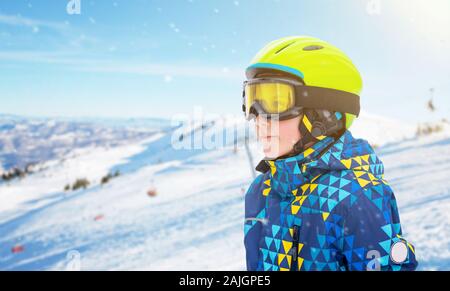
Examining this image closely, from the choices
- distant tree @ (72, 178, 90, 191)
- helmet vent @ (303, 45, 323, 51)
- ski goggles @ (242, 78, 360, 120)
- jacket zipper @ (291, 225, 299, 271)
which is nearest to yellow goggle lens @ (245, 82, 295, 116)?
ski goggles @ (242, 78, 360, 120)

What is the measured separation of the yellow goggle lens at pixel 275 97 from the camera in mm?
1617

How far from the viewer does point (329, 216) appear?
4.53 feet

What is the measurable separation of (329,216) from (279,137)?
16.8 inches

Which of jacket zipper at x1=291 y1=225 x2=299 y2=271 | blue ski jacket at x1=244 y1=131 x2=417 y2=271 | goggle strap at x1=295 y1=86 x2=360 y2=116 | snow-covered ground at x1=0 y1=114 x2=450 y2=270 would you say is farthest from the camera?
snow-covered ground at x1=0 y1=114 x2=450 y2=270

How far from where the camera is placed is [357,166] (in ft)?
4.70

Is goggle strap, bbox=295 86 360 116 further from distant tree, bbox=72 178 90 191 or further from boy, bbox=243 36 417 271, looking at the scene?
distant tree, bbox=72 178 90 191

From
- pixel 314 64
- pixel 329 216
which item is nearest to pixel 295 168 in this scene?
pixel 329 216

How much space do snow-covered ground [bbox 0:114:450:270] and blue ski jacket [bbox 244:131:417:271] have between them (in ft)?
4.14

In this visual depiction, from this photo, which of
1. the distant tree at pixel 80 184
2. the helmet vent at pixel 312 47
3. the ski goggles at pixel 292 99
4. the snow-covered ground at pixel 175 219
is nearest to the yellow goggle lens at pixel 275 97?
the ski goggles at pixel 292 99

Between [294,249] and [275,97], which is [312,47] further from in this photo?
[294,249]

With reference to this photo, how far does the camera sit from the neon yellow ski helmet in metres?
1.64
